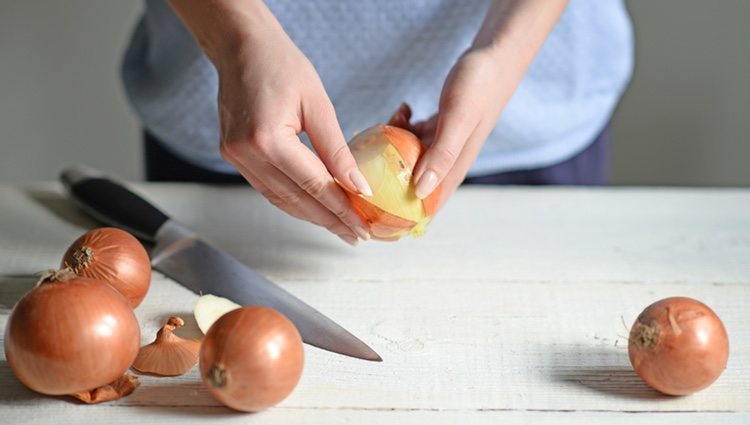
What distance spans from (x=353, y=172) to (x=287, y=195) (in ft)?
0.35

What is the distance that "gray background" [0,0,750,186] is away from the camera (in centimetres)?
213

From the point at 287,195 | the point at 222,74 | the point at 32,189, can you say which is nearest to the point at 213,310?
the point at 287,195

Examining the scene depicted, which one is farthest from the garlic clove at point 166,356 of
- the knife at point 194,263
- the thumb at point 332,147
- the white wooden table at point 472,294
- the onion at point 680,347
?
the onion at point 680,347

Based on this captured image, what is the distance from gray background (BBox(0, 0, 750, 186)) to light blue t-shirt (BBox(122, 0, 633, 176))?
763 mm

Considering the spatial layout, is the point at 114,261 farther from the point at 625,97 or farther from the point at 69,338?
the point at 625,97

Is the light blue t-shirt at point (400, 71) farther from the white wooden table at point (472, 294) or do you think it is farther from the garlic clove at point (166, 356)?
the garlic clove at point (166, 356)

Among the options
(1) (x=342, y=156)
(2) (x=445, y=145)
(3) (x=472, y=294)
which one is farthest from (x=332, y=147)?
(3) (x=472, y=294)

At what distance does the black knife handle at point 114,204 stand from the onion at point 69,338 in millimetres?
332

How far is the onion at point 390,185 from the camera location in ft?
3.22

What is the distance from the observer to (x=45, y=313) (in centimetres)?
82

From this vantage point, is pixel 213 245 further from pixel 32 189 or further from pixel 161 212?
pixel 32 189

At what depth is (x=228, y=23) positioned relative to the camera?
105 centimetres

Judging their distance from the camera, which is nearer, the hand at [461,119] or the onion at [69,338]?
the onion at [69,338]

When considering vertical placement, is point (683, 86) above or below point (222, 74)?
below
